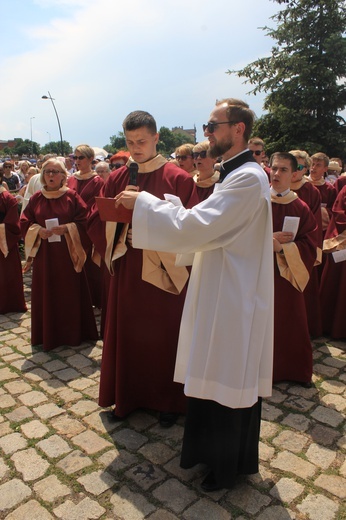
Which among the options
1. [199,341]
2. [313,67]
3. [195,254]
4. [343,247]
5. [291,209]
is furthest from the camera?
[313,67]

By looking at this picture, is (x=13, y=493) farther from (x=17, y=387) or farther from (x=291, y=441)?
(x=291, y=441)

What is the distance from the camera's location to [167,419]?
3643mm

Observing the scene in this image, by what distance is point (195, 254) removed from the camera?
2.88 m

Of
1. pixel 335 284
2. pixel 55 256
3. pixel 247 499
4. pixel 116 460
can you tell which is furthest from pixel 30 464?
pixel 335 284

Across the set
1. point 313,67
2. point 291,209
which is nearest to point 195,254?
point 291,209

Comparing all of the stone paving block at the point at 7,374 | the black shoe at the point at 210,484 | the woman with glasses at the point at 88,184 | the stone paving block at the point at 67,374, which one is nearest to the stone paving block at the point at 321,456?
the black shoe at the point at 210,484

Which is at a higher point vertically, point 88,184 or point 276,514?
point 88,184

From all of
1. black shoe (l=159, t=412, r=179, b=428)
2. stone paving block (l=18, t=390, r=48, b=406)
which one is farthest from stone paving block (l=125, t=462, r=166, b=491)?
stone paving block (l=18, t=390, r=48, b=406)

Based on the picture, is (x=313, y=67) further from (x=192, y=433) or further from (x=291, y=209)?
(x=192, y=433)

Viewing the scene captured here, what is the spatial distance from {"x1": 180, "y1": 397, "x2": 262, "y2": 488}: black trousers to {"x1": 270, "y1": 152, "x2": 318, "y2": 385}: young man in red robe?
1599mm

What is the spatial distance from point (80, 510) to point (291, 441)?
169cm

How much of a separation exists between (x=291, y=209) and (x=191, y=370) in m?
2.28

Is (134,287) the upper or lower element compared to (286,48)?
lower

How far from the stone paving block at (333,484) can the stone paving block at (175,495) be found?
880 millimetres
